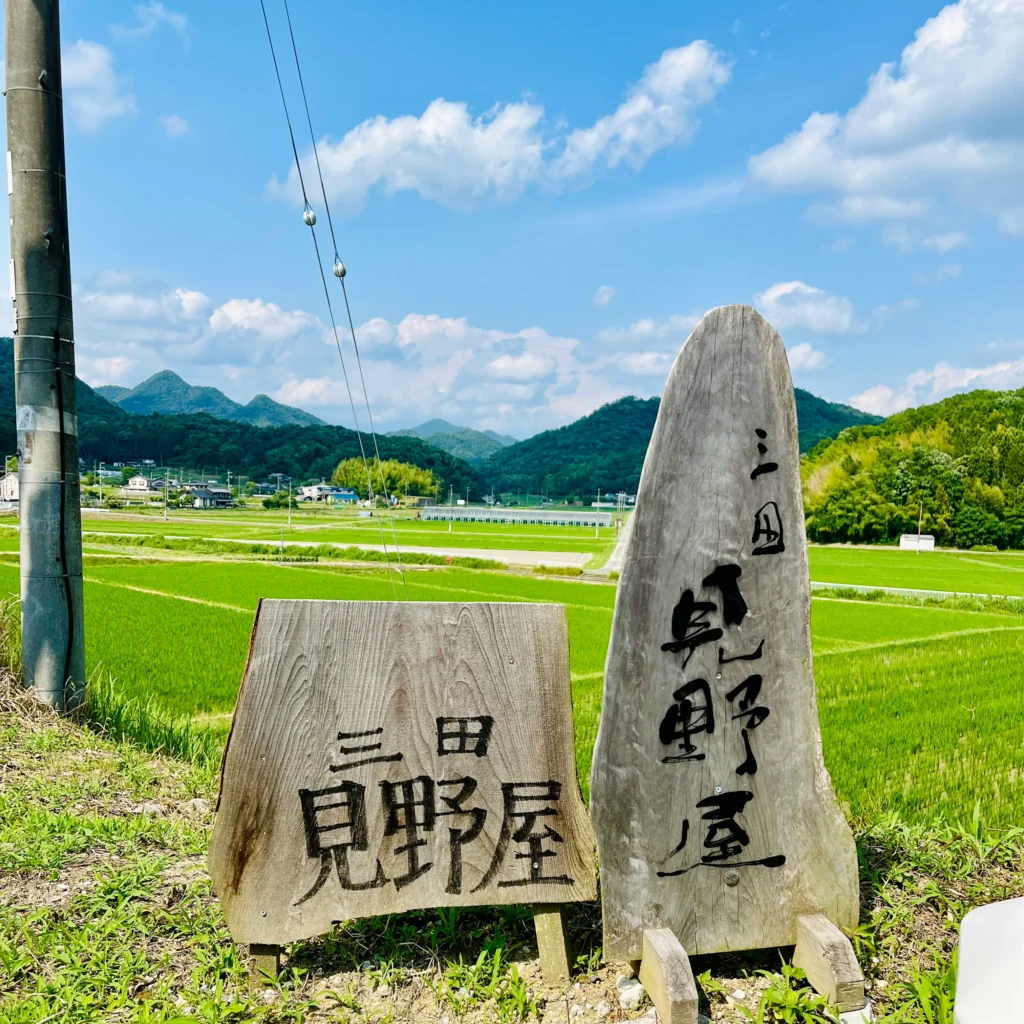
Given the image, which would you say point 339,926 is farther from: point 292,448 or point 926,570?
point 292,448

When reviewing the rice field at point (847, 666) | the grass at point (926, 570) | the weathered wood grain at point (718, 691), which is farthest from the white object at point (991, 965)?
the grass at point (926, 570)

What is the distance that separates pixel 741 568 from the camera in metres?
2.58

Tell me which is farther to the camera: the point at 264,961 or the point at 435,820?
the point at 435,820

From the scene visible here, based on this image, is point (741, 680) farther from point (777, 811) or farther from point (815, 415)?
point (815, 415)

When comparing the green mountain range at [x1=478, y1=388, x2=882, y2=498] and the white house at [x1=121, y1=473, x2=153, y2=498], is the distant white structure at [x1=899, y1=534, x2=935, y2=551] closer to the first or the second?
the green mountain range at [x1=478, y1=388, x2=882, y2=498]

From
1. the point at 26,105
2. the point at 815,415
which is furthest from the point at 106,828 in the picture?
the point at 815,415

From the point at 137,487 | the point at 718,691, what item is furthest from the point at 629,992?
the point at 137,487

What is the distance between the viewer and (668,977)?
2244 millimetres

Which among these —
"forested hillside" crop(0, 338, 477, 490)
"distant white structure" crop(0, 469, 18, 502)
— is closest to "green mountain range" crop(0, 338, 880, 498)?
"forested hillside" crop(0, 338, 477, 490)

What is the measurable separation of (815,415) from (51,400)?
146 meters

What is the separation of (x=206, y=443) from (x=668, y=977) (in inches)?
3670

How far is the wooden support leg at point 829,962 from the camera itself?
232cm

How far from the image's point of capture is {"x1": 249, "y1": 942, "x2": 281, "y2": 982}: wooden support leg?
2.39 metres

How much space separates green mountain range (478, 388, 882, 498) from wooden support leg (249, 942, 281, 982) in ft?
274
